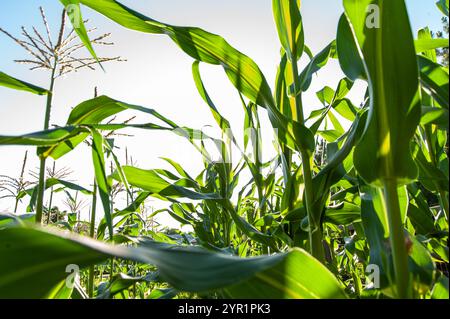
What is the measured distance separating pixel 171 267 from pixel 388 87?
42 centimetres

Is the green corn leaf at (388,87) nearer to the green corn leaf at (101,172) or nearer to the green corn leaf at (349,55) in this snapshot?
the green corn leaf at (349,55)

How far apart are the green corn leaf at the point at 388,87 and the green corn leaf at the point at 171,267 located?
0.21 metres

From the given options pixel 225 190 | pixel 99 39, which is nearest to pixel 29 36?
pixel 99 39

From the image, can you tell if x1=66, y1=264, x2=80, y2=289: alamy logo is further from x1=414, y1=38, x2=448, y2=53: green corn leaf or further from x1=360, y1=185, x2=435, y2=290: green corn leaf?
x1=414, y1=38, x2=448, y2=53: green corn leaf

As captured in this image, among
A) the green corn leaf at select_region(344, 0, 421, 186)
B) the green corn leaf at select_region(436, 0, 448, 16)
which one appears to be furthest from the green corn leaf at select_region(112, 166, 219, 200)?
the green corn leaf at select_region(436, 0, 448, 16)

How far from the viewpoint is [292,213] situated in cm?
88

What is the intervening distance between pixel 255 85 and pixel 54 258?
1.90 ft

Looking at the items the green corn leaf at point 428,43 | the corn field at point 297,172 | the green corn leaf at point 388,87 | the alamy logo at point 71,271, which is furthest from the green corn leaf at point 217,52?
the alamy logo at point 71,271

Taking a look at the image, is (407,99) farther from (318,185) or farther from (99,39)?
(99,39)

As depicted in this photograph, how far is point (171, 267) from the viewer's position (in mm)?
400

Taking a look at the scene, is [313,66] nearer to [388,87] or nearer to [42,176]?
[388,87]

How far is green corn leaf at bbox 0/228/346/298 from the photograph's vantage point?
39 cm

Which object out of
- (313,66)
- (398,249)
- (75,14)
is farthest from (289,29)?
(398,249)

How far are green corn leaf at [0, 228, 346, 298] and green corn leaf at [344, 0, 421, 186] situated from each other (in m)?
0.21
